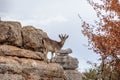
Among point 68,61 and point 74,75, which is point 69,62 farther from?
point 74,75

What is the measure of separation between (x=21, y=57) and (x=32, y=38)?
198cm

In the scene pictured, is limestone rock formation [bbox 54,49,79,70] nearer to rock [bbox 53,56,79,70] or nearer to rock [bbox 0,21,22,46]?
rock [bbox 53,56,79,70]

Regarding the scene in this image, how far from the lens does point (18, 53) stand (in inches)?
1040

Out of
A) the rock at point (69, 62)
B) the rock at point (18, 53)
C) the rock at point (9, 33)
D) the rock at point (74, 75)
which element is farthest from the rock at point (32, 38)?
the rock at point (69, 62)

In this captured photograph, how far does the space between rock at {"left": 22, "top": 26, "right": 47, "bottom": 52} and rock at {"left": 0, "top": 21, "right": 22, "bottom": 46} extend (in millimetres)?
816

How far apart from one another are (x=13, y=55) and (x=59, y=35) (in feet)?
57.1

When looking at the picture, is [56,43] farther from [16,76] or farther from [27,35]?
[16,76]

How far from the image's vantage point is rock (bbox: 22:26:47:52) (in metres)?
27.7

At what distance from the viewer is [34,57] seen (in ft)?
89.4

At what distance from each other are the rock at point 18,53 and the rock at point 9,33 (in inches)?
16.4

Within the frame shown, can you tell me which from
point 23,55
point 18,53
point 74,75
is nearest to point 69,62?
point 74,75

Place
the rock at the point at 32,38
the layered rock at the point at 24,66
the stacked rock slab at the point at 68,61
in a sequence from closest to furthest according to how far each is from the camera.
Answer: the layered rock at the point at 24,66 < the rock at the point at 32,38 < the stacked rock slab at the point at 68,61

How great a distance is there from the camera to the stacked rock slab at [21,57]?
24688mm

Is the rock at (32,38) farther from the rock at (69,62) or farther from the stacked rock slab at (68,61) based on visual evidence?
the rock at (69,62)
